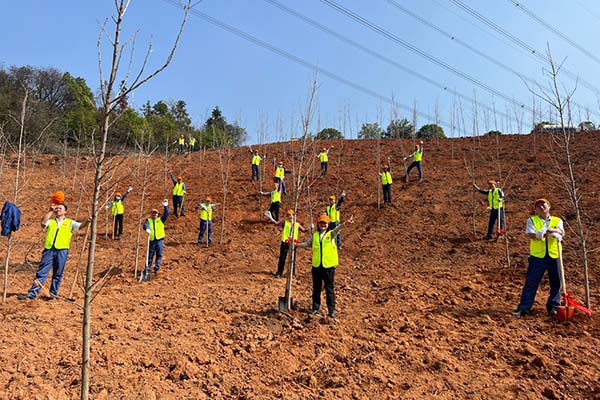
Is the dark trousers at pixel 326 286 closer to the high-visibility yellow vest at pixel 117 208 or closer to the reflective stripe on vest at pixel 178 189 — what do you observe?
the high-visibility yellow vest at pixel 117 208

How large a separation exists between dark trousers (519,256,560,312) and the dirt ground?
0.25 m

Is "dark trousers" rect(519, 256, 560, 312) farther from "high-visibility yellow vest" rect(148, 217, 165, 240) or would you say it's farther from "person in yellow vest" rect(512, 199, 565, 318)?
"high-visibility yellow vest" rect(148, 217, 165, 240)

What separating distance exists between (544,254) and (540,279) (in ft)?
1.20

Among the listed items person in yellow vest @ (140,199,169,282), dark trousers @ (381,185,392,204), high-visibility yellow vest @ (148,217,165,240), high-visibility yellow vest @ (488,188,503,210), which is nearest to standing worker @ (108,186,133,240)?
person in yellow vest @ (140,199,169,282)

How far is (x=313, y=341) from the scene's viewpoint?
189 inches

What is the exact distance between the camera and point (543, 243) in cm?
553

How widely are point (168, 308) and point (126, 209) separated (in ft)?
37.0

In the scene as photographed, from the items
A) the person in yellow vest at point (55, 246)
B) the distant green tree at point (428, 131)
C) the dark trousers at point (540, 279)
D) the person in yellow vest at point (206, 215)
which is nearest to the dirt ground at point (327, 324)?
the dark trousers at point (540, 279)

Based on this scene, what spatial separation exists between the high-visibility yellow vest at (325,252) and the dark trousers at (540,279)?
2829 mm

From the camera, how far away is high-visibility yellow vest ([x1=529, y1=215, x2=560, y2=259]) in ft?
18.0

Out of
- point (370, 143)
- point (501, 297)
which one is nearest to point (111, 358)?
point (501, 297)

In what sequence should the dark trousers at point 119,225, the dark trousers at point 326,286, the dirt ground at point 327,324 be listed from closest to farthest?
the dirt ground at point 327,324 → the dark trousers at point 326,286 → the dark trousers at point 119,225

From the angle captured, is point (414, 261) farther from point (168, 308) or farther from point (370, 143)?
point (370, 143)

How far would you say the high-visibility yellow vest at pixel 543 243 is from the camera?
18.0 feet
